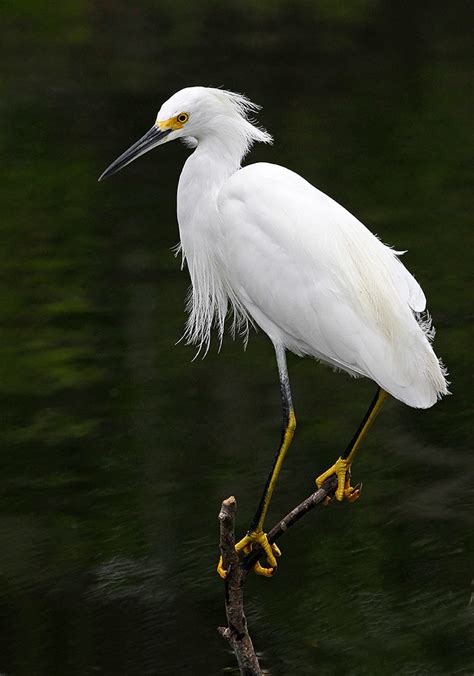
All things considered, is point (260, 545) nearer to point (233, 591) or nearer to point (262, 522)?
point (262, 522)

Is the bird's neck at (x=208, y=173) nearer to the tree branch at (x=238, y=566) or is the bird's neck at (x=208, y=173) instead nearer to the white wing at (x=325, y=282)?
the white wing at (x=325, y=282)

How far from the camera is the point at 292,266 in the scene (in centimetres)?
314

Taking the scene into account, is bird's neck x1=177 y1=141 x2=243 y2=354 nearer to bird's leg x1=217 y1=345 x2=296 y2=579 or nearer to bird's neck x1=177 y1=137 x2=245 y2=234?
bird's neck x1=177 y1=137 x2=245 y2=234

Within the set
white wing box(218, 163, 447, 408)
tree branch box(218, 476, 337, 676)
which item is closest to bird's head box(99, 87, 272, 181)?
white wing box(218, 163, 447, 408)

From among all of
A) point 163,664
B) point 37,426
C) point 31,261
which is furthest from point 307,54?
point 163,664

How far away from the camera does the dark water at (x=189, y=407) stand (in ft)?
13.9

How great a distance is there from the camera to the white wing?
2.96 m

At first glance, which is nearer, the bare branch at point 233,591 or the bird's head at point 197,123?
the bare branch at point 233,591

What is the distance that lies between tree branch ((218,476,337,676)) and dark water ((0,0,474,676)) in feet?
3.94

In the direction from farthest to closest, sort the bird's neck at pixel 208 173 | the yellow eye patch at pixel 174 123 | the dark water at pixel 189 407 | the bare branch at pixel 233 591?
the dark water at pixel 189 407
the bird's neck at pixel 208 173
the yellow eye patch at pixel 174 123
the bare branch at pixel 233 591

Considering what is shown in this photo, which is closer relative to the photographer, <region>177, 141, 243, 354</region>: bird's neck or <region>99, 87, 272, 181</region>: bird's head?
<region>99, 87, 272, 181</region>: bird's head

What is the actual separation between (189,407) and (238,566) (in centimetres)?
301

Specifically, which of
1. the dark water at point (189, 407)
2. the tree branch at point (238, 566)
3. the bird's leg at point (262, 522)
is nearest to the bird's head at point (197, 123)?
the bird's leg at point (262, 522)

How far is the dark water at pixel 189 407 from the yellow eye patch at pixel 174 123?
6.04 ft
